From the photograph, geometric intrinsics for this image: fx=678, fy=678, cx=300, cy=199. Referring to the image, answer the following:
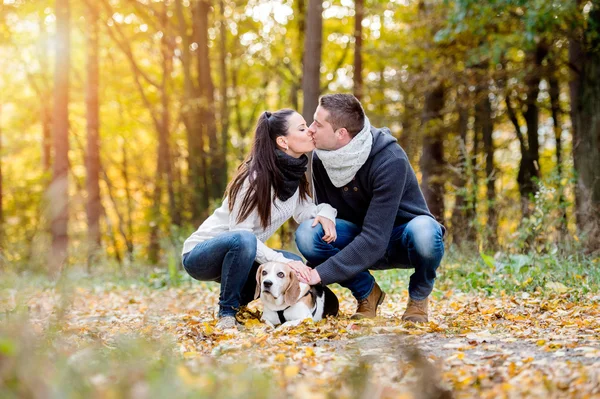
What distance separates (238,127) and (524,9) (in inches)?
481

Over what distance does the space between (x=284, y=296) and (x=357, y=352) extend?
1.40 metres

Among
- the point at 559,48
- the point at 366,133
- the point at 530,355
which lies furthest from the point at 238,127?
the point at 530,355

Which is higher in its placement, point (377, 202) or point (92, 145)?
point (92, 145)

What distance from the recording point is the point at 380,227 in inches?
182

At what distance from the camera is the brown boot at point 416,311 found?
15.8ft

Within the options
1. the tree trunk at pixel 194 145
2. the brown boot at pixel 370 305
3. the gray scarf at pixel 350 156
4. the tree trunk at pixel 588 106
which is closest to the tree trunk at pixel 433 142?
the tree trunk at pixel 588 106

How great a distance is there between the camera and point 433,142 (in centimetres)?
1459

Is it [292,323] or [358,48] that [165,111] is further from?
[292,323]

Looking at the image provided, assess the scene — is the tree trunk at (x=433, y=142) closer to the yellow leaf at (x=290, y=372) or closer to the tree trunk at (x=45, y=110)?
the yellow leaf at (x=290, y=372)

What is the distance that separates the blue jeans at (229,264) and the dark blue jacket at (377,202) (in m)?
0.54

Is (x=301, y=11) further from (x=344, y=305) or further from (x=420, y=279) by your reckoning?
(x=420, y=279)

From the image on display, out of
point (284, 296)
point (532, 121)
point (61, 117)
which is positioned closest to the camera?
point (284, 296)

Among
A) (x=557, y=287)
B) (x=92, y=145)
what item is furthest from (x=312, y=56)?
(x=92, y=145)

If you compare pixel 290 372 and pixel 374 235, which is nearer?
pixel 290 372
